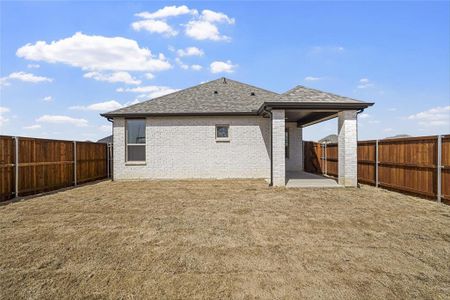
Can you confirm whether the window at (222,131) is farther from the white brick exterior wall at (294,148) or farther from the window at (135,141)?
the white brick exterior wall at (294,148)

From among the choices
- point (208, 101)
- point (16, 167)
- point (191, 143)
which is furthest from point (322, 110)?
point (16, 167)

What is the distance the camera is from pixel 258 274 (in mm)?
3480

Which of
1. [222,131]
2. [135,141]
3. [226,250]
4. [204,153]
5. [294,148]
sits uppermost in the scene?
[222,131]

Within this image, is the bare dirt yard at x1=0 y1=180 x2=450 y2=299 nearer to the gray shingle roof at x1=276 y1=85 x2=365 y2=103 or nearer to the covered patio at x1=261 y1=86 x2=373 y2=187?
the covered patio at x1=261 y1=86 x2=373 y2=187

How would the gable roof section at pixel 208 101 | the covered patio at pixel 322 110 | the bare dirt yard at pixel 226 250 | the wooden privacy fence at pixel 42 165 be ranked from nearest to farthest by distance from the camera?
1. the bare dirt yard at pixel 226 250
2. the wooden privacy fence at pixel 42 165
3. the covered patio at pixel 322 110
4. the gable roof section at pixel 208 101

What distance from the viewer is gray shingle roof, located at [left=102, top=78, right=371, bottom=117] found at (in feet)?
40.0

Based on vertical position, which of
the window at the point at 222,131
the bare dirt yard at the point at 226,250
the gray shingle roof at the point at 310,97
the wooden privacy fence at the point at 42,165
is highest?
the gray shingle roof at the point at 310,97

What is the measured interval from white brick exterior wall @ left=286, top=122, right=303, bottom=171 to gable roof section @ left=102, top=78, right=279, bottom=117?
2.63 meters

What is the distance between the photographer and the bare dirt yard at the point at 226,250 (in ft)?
10.3

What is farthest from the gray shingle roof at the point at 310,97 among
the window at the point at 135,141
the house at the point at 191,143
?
the window at the point at 135,141

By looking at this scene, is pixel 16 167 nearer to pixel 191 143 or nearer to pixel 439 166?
pixel 191 143

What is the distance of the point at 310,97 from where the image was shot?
36.6 feet

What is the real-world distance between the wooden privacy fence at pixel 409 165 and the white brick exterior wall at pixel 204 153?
4.66 metres

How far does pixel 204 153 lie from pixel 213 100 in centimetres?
326
